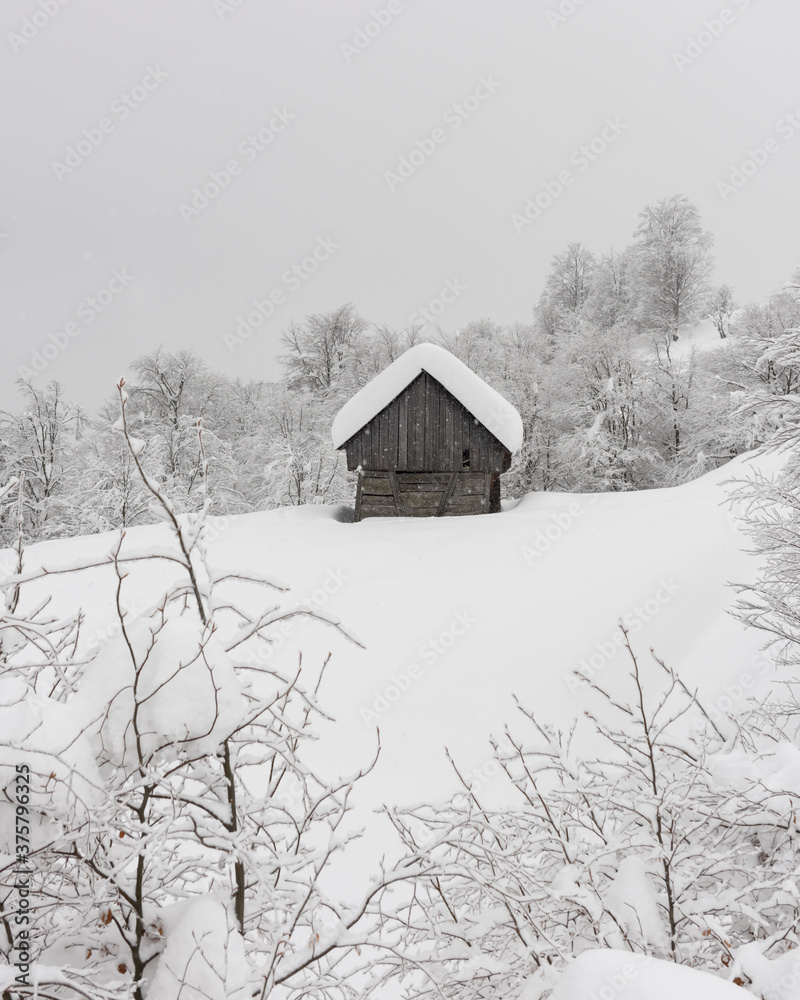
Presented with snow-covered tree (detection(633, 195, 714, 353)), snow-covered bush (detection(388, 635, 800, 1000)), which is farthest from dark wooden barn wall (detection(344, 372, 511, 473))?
snow-covered tree (detection(633, 195, 714, 353))

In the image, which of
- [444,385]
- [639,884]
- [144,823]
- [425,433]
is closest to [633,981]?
[639,884]

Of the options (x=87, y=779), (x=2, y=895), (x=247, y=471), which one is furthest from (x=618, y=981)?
(x=247, y=471)

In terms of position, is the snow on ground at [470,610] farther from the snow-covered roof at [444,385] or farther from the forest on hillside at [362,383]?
the forest on hillside at [362,383]

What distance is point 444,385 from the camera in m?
14.8

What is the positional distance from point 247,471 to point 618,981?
76.7ft

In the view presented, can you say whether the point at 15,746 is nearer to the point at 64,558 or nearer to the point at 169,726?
the point at 169,726

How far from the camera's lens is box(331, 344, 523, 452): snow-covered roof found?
14.8 m

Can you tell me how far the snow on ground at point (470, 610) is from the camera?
23.4ft

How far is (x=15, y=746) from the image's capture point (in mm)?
1351

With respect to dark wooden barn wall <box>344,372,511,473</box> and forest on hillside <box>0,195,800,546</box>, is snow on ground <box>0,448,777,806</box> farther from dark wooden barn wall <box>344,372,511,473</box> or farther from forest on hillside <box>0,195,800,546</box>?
forest on hillside <box>0,195,800,546</box>

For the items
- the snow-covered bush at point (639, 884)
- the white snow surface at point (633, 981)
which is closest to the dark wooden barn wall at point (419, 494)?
the snow-covered bush at point (639, 884)

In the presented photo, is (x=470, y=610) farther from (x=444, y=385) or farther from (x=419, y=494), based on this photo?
(x=444, y=385)

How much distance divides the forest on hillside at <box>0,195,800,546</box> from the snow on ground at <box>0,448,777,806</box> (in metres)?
6.38

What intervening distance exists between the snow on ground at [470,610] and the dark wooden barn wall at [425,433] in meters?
2.52
